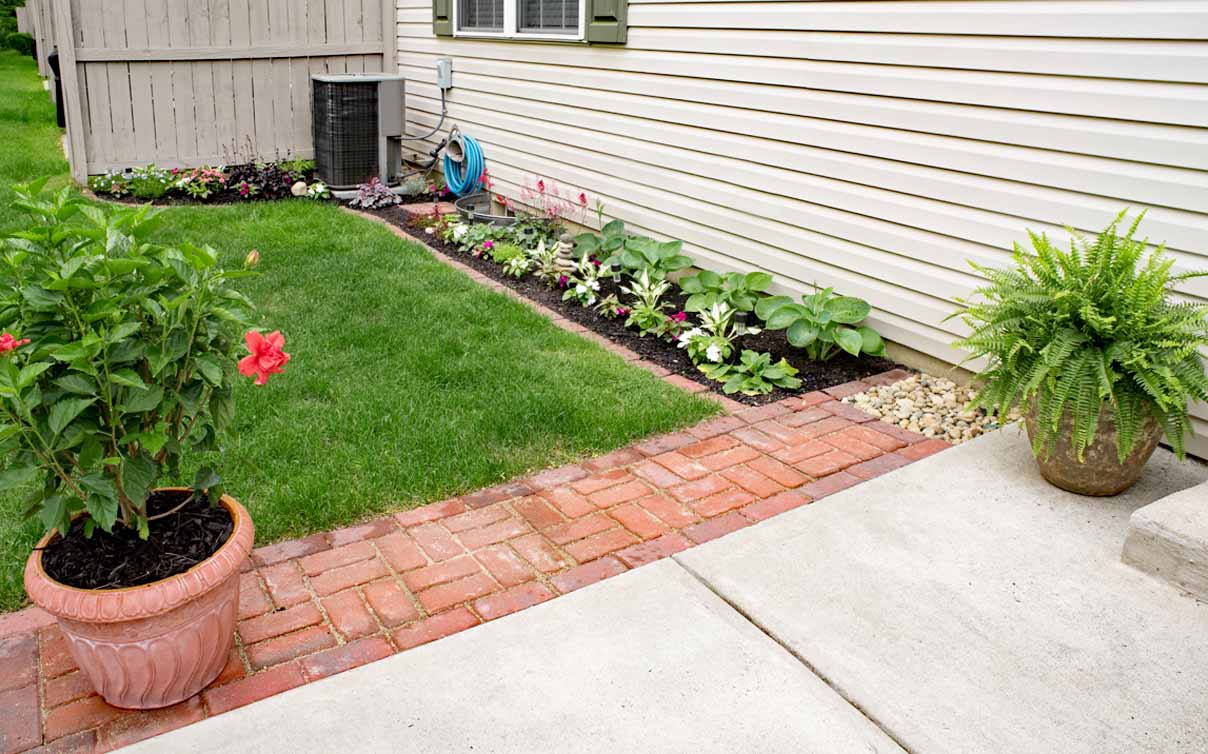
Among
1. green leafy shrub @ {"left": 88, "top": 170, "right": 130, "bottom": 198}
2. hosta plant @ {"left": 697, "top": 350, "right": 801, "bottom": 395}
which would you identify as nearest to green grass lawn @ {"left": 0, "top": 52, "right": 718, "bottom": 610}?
hosta plant @ {"left": 697, "top": 350, "right": 801, "bottom": 395}

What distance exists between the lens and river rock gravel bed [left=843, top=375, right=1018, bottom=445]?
3500 millimetres

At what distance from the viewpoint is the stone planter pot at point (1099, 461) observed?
110 inches

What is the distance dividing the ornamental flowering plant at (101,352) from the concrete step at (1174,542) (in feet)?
7.26

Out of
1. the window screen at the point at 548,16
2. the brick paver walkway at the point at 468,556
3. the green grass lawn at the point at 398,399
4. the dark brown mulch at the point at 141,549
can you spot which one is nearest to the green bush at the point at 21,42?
the window screen at the point at 548,16

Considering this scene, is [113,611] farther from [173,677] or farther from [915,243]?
[915,243]

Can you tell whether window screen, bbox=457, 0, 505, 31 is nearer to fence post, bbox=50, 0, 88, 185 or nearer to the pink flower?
fence post, bbox=50, 0, 88, 185

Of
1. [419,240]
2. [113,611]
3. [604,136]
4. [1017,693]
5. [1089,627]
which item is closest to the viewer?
[113,611]

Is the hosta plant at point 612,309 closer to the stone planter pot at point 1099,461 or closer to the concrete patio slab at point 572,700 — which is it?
the stone planter pot at point 1099,461

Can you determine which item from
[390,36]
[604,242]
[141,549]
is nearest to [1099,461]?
[141,549]

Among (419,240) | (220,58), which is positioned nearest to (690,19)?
(419,240)

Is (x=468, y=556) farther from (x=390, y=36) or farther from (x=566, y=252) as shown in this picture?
(x=390, y=36)

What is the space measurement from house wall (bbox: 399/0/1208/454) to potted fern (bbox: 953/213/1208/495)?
357 mm

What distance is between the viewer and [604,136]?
5617 millimetres

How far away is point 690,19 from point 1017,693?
369cm
